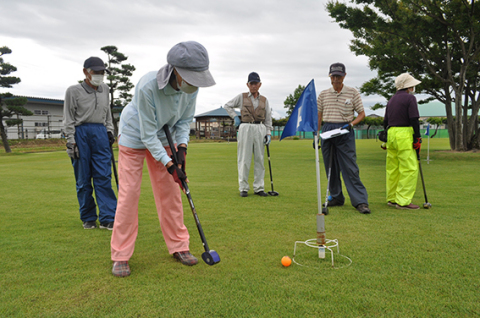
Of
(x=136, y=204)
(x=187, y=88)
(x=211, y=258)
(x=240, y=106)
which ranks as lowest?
(x=211, y=258)

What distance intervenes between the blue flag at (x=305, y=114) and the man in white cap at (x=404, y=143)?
2.43 metres

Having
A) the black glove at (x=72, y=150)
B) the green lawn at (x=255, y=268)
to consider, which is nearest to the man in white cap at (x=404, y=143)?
the green lawn at (x=255, y=268)

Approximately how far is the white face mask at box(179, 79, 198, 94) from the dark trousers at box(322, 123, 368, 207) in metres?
3.32

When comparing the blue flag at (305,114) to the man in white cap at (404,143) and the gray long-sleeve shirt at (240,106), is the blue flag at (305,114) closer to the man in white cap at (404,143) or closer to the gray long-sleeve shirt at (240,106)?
the man in white cap at (404,143)

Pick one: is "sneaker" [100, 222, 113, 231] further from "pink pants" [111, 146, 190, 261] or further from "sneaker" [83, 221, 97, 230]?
"pink pants" [111, 146, 190, 261]

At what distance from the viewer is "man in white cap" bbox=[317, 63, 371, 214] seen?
5668 millimetres

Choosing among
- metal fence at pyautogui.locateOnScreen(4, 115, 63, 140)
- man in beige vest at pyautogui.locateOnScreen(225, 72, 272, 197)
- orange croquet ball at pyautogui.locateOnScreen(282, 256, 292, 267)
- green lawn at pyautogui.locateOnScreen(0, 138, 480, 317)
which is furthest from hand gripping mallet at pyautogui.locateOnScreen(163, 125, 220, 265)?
metal fence at pyautogui.locateOnScreen(4, 115, 63, 140)

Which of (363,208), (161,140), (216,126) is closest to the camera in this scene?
(161,140)

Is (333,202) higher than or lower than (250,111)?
lower

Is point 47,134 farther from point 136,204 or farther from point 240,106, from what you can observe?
point 136,204

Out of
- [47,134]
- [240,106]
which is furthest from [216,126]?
[240,106]

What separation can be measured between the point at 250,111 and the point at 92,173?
3.27 metres

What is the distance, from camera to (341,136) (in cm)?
582

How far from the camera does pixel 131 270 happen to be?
332 centimetres
